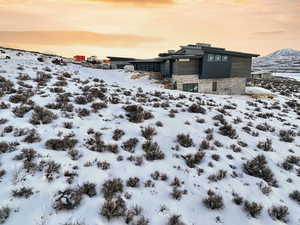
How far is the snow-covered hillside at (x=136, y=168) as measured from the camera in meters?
4.62

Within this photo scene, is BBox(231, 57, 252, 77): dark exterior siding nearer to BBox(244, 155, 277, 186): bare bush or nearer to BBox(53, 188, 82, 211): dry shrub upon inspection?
BBox(244, 155, 277, 186): bare bush

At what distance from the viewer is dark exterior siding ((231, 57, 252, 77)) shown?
33.5 m

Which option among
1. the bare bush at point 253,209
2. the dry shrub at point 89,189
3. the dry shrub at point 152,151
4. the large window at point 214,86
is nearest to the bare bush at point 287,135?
the bare bush at point 253,209

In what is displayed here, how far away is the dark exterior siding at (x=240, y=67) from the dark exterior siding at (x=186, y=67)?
720cm

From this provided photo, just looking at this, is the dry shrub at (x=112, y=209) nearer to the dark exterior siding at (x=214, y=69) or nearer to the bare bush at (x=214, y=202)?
the bare bush at (x=214, y=202)

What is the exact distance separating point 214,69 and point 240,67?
631 centimetres

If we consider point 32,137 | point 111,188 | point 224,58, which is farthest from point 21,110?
point 224,58

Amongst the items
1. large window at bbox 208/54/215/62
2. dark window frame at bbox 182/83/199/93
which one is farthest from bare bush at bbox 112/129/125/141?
large window at bbox 208/54/215/62

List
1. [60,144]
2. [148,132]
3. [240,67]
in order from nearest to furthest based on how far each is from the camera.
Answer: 1. [60,144]
2. [148,132]
3. [240,67]

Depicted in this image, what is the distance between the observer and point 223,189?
575cm

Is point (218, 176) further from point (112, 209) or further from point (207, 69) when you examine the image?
point (207, 69)

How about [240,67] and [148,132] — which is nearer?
[148,132]

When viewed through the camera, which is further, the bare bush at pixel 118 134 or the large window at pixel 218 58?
the large window at pixel 218 58

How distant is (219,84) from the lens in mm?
32625
